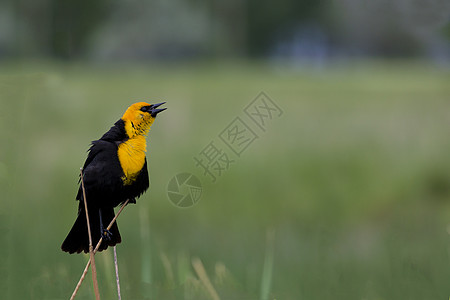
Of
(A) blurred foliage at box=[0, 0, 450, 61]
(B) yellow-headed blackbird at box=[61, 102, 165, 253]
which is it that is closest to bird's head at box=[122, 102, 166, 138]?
(B) yellow-headed blackbird at box=[61, 102, 165, 253]

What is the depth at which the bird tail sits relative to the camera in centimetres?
53

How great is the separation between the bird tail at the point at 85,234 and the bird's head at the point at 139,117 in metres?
0.08

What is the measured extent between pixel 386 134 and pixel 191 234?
66.5 inches

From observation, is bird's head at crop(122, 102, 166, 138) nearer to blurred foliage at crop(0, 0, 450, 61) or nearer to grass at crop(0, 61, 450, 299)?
grass at crop(0, 61, 450, 299)

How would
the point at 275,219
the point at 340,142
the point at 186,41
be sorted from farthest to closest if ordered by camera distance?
1. the point at 186,41
2. the point at 340,142
3. the point at 275,219

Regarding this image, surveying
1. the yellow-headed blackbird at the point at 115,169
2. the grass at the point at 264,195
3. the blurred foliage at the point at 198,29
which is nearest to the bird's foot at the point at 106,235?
the yellow-headed blackbird at the point at 115,169

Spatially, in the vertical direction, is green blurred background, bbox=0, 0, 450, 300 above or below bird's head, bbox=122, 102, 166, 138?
below

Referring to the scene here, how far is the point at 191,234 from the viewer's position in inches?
86.6

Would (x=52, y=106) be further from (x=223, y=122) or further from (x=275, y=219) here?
(x=275, y=219)

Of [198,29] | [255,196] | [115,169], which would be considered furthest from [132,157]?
[198,29]

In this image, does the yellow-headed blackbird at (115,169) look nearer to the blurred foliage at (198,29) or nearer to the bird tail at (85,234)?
the bird tail at (85,234)

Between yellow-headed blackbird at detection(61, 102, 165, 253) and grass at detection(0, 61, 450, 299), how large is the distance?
4.8 inches

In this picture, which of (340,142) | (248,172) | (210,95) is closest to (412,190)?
(340,142)

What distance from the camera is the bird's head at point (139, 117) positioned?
496 millimetres
